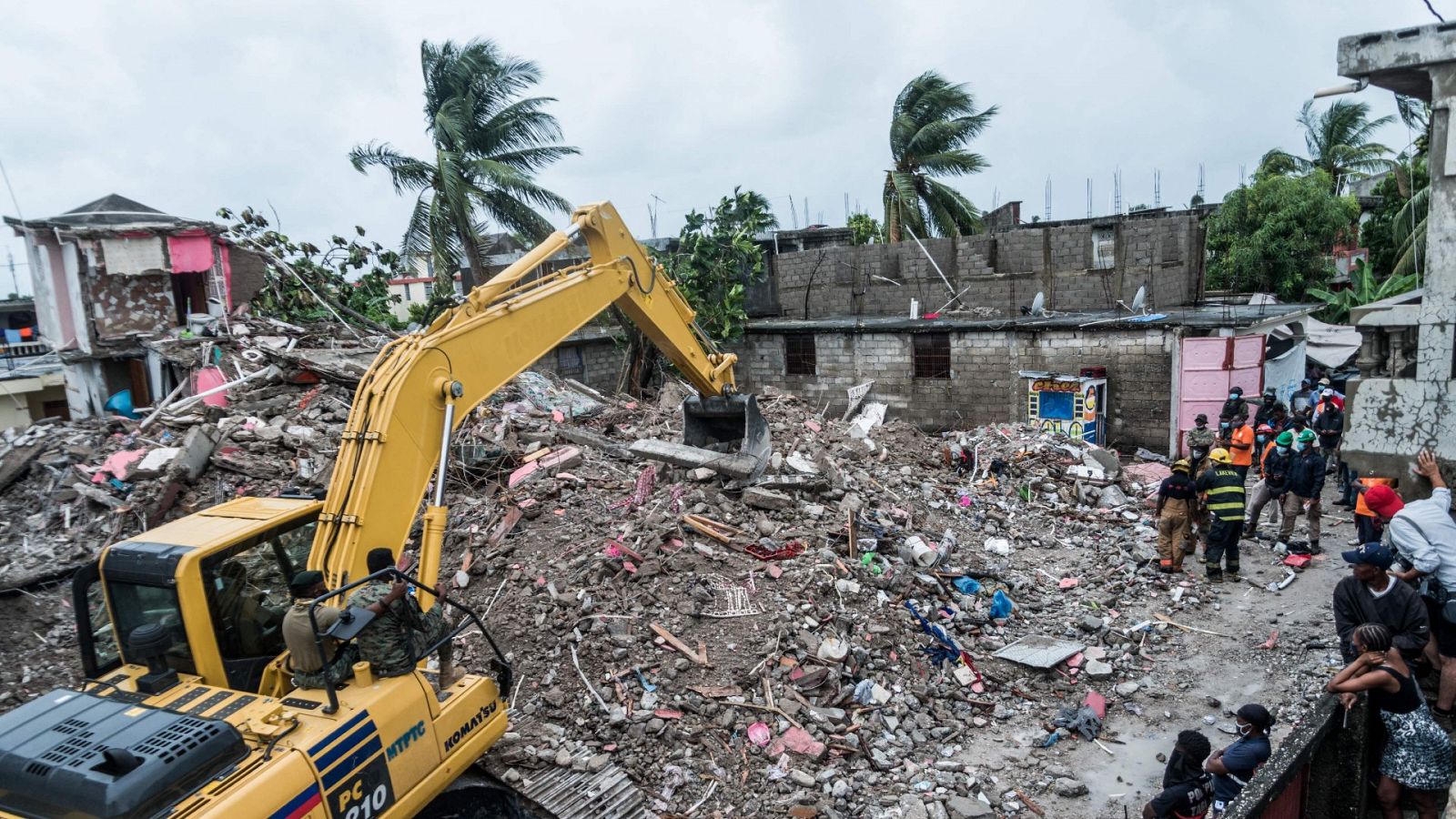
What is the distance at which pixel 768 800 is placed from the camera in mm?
5410

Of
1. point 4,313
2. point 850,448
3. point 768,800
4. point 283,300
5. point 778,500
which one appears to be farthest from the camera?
point 4,313

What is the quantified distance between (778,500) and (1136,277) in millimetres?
11625

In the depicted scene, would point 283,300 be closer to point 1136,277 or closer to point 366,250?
point 366,250

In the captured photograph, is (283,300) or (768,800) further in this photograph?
(283,300)

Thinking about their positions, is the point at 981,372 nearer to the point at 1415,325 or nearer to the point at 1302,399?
the point at 1302,399

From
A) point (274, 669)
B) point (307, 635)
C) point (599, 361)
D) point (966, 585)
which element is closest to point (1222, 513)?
point (966, 585)

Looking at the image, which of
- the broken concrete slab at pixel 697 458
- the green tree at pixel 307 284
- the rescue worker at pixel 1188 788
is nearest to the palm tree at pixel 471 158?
the green tree at pixel 307 284

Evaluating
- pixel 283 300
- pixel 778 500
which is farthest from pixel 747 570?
pixel 283 300

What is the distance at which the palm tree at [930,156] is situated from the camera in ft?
68.6

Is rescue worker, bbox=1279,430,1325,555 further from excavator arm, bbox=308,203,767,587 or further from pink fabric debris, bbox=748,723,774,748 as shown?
excavator arm, bbox=308,203,767,587

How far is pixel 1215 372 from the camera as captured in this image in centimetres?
1339

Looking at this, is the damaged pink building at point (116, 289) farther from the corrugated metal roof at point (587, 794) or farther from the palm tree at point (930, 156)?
the palm tree at point (930, 156)

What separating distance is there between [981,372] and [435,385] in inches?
503

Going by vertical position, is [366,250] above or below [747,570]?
above
